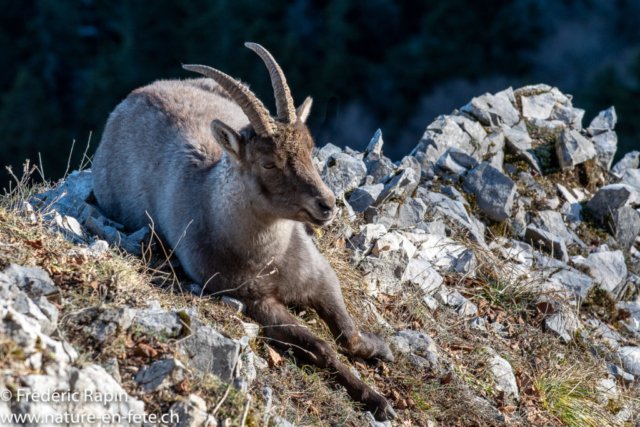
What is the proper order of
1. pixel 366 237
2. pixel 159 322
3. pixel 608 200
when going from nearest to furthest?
pixel 159 322 < pixel 366 237 < pixel 608 200

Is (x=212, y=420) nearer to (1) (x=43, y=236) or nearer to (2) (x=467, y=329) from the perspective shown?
(1) (x=43, y=236)

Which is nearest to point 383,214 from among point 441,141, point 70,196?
point 441,141

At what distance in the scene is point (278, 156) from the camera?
201 inches

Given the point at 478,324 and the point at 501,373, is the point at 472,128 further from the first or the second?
the point at 501,373

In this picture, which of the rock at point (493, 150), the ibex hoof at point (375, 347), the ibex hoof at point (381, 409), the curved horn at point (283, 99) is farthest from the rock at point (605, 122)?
the ibex hoof at point (381, 409)

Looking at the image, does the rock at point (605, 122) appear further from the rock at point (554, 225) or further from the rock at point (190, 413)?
the rock at point (190, 413)

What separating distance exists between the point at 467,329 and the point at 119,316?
336cm

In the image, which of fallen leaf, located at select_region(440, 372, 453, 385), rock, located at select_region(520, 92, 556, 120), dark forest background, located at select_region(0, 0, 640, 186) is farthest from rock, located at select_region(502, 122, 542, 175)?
dark forest background, located at select_region(0, 0, 640, 186)

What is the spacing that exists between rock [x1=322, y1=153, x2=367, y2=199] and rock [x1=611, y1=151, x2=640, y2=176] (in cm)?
407

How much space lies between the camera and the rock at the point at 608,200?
8.26m

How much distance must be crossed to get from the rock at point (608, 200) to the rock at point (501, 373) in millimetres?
3363

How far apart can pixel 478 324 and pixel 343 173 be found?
86.9 inches

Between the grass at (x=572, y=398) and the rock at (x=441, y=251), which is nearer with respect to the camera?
the grass at (x=572, y=398)

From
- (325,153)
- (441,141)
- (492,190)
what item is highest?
(441,141)
